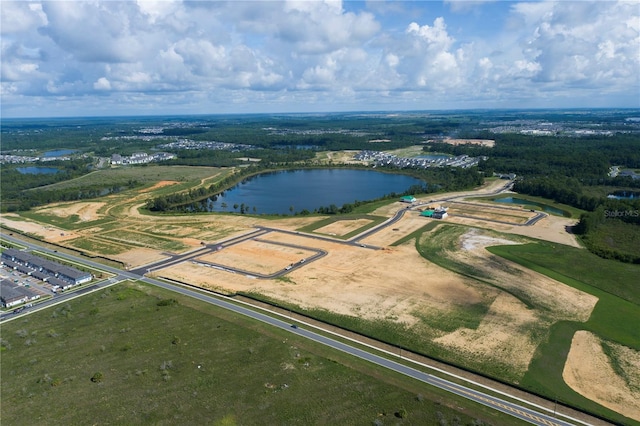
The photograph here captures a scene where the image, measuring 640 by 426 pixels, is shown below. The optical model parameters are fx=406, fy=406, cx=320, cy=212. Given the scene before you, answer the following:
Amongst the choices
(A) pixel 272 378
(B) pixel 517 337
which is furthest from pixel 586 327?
(A) pixel 272 378

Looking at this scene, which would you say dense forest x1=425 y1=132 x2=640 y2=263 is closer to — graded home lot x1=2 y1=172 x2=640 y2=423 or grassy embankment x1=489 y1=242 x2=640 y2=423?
graded home lot x1=2 y1=172 x2=640 y2=423

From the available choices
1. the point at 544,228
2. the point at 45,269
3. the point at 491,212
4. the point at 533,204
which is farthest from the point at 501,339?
the point at 533,204

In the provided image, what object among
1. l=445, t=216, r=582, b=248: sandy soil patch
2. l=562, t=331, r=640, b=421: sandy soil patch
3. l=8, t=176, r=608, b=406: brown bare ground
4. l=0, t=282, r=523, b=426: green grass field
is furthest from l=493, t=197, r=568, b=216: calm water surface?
l=0, t=282, r=523, b=426: green grass field

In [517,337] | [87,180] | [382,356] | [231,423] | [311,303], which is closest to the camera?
[231,423]

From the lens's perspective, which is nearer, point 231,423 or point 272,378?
point 231,423

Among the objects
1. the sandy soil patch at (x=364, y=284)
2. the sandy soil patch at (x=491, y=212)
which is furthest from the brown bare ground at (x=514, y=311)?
the sandy soil patch at (x=491, y=212)

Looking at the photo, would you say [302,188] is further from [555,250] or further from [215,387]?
[215,387]

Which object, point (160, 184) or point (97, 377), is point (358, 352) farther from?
point (160, 184)

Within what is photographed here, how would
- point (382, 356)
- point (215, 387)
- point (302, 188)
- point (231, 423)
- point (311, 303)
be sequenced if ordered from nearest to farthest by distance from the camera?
point (231, 423), point (215, 387), point (382, 356), point (311, 303), point (302, 188)
